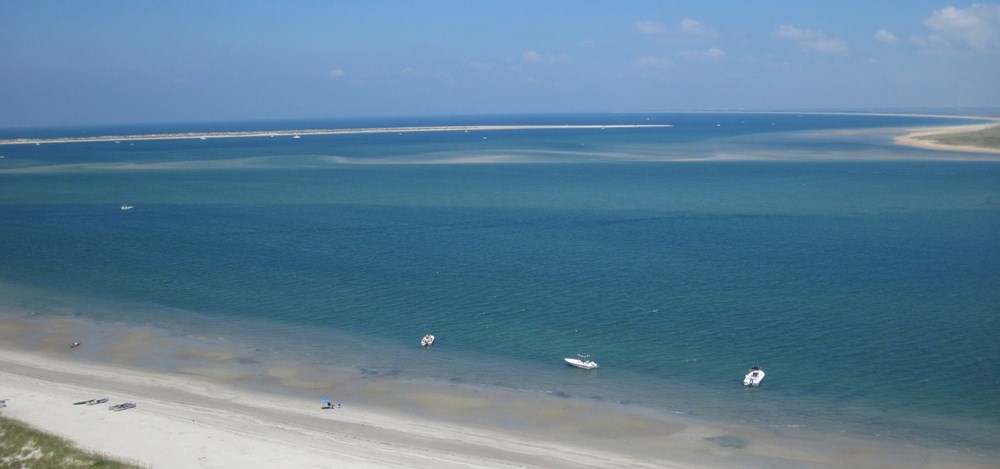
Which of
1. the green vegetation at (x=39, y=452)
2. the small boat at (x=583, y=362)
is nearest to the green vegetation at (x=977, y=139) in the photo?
the small boat at (x=583, y=362)

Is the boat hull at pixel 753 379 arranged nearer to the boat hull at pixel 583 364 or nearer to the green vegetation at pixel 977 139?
the boat hull at pixel 583 364

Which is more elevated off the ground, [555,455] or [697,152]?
[697,152]

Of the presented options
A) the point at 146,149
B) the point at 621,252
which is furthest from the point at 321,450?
the point at 146,149

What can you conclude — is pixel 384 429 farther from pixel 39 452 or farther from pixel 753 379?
pixel 753 379

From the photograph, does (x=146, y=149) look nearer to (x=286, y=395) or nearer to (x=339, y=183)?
Result: (x=339, y=183)

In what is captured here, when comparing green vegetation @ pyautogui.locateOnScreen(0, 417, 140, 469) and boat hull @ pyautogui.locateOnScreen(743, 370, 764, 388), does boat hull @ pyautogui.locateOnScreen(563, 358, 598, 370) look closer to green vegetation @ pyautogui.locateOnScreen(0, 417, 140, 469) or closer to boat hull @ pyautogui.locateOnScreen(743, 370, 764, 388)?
boat hull @ pyautogui.locateOnScreen(743, 370, 764, 388)

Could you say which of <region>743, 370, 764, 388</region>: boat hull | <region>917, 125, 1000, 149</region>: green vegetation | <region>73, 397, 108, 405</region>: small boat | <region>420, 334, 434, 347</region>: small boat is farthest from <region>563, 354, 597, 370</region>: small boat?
<region>917, 125, 1000, 149</region>: green vegetation
